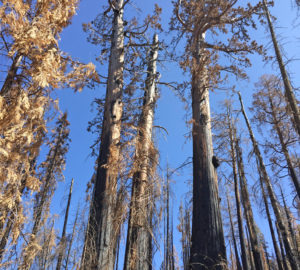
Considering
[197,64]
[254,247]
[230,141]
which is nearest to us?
[197,64]

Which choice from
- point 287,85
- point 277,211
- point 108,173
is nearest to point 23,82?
point 108,173

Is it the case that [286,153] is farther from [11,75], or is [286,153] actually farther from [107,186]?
[11,75]

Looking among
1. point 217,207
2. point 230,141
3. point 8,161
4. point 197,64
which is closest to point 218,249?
point 217,207

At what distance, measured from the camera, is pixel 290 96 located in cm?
652

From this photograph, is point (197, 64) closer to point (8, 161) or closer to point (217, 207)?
point (217, 207)

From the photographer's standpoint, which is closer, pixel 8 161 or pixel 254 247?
pixel 8 161

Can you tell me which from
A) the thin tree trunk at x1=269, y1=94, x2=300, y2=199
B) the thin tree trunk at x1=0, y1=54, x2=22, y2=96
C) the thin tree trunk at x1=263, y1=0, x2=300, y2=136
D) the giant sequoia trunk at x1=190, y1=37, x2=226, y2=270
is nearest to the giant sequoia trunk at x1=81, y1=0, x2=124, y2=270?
the giant sequoia trunk at x1=190, y1=37, x2=226, y2=270

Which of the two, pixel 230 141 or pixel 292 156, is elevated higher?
pixel 230 141

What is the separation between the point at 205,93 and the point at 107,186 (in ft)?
11.6

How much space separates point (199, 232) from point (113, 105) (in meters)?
2.88

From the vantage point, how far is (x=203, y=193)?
4754mm

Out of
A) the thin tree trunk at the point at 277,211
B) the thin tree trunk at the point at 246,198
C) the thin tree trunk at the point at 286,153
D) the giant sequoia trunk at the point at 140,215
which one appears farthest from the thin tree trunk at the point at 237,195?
the giant sequoia trunk at the point at 140,215

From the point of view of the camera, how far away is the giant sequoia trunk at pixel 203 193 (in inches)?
161

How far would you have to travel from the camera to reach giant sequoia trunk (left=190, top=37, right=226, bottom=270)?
4078 millimetres
